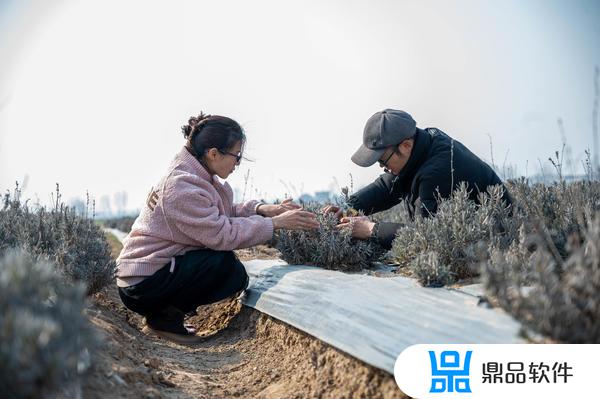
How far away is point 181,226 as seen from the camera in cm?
362

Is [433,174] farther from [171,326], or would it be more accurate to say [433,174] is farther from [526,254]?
[171,326]

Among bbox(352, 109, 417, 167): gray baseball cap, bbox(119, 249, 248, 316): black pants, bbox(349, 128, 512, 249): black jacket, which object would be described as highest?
bbox(352, 109, 417, 167): gray baseball cap

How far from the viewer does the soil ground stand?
8.03 feet

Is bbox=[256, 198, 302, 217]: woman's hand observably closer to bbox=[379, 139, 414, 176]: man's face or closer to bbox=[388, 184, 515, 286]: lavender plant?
bbox=[379, 139, 414, 176]: man's face

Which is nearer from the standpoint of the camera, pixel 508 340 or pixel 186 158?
pixel 508 340

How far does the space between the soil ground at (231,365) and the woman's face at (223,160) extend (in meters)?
1.11

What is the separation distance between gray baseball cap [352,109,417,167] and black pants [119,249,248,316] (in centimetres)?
139

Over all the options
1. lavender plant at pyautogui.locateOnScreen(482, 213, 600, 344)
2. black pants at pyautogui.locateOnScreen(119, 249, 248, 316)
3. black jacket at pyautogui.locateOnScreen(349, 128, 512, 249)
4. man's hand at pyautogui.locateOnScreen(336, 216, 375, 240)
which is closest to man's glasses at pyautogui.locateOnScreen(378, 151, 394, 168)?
black jacket at pyautogui.locateOnScreen(349, 128, 512, 249)

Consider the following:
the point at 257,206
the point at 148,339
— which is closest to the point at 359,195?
the point at 257,206

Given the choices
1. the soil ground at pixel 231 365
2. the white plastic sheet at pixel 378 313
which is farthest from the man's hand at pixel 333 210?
the soil ground at pixel 231 365

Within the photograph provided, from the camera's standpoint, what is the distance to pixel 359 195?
5117mm

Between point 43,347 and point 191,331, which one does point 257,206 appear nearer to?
point 191,331

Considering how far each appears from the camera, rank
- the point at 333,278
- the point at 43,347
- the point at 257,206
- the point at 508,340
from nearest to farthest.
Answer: the point at 43,347 → the point at 508,340 → the point at 333,278 → the point at 257,206

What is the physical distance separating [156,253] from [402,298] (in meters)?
1.86
